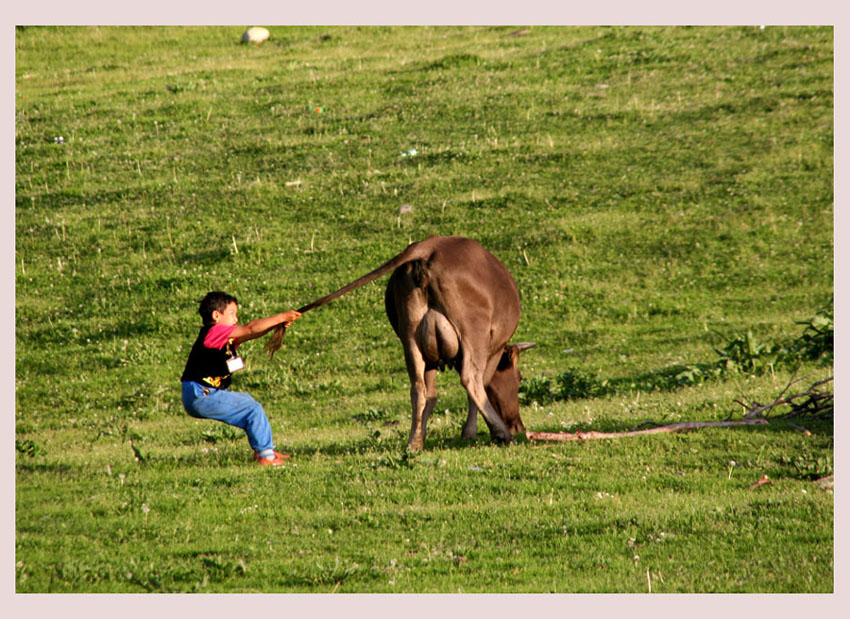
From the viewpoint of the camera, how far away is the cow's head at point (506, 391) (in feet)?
38.3

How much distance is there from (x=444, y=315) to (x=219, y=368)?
2.58 m

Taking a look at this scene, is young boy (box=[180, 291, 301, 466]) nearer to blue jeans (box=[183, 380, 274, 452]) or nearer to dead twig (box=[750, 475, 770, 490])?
blue jeans (box=[183, 380, 274, 452])

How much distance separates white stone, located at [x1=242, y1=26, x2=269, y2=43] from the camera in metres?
39.8

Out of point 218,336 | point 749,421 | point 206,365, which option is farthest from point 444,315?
point 749,421

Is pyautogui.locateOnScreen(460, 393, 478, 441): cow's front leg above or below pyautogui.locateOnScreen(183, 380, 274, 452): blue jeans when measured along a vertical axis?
below

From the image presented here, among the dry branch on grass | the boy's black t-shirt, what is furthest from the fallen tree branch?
the boy's black t-shirt

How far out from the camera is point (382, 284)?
2217 cm

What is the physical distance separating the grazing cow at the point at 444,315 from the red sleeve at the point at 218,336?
0.83 m

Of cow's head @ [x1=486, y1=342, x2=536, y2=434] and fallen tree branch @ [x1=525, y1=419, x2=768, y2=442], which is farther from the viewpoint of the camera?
cow's head @ [x1=486, y1=342, x2=536, y2=434]

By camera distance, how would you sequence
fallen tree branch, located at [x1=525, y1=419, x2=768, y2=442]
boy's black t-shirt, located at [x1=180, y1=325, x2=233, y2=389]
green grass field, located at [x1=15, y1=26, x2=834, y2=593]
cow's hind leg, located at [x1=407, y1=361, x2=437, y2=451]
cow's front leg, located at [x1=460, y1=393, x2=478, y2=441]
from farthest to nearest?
cow's front leg, located at [x1=460, y1=393, x2=478, y2=441]
fallen tree branch, located at [x1=525, y1=419, x2=768, y2=442]
cow's hind leg, located at [x1=407, y1=361, x2=437, y2=451]
boy's black t-shirt, located at [x1=180, y1=325, x2=233, y2=389]
green grass field, located at [x1=15, y1=26, x2=834, y2=593]

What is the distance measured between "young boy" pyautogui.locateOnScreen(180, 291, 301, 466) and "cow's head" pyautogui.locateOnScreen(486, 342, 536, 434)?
2.79 metres

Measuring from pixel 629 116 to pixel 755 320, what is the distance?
38.6ft

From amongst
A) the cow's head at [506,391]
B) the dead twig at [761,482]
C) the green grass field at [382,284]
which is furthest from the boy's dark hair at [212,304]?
the dead twig at [761,482]

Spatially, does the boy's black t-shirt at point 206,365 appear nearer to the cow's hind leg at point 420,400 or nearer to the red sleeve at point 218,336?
the red sleeve at point 218,336
